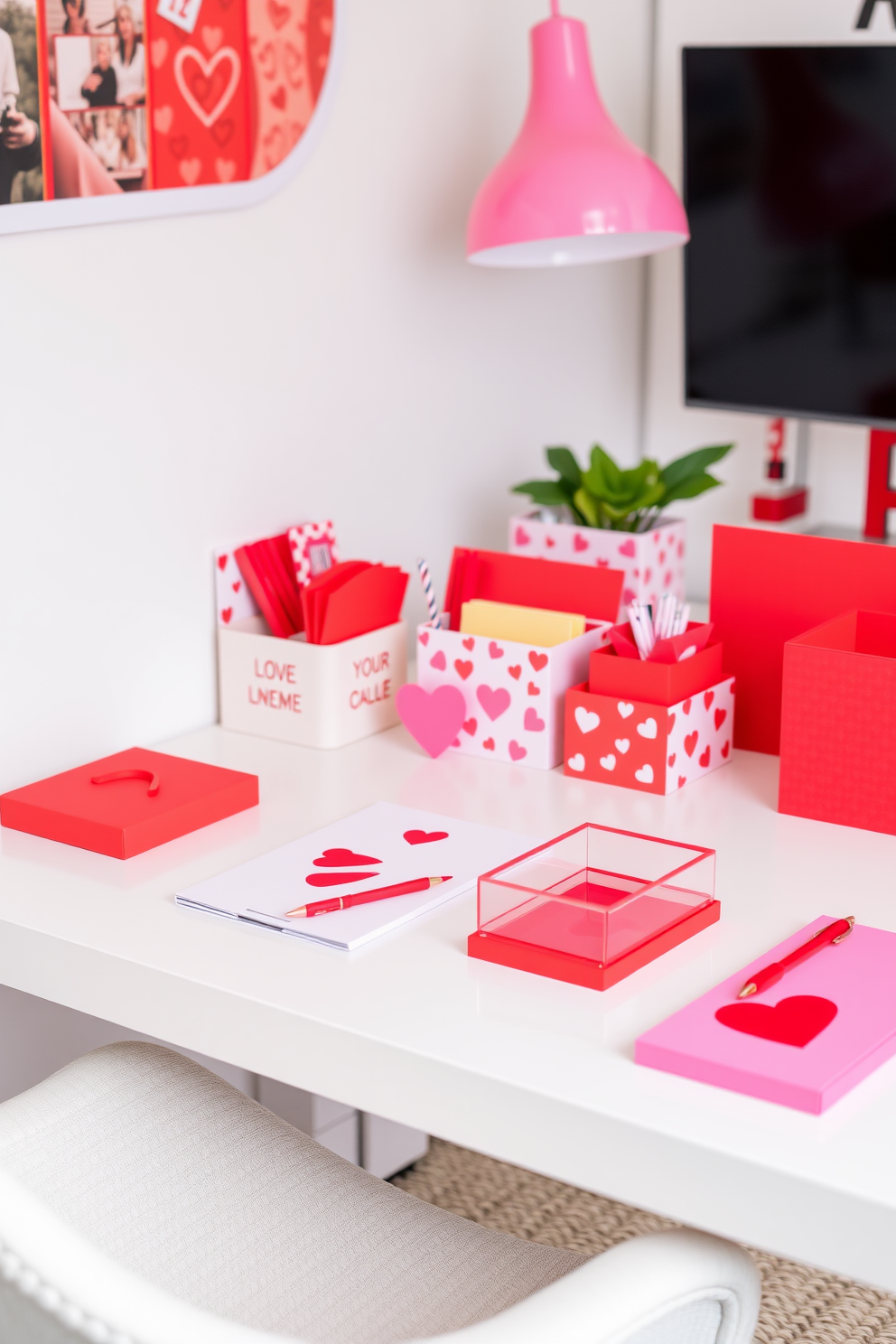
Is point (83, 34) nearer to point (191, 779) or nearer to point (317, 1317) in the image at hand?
point (191, 779)

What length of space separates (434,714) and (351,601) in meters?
0.14

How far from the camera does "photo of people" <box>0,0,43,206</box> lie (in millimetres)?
1212

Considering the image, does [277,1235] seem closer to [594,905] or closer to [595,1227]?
[594,905]

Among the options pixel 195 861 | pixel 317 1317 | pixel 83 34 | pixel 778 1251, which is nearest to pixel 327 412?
pixel 83 34

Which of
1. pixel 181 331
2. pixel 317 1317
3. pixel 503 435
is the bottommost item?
pixel 317 1317

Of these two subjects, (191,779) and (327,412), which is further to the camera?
(327,412)

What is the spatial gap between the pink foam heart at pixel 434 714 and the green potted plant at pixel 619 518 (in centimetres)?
36

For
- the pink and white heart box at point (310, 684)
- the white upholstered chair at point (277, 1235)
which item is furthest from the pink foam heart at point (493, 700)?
the white upholstered chair at point (277, 1235)

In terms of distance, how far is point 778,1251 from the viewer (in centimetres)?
79

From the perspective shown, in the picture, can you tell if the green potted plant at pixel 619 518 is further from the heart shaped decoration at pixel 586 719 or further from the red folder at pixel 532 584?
the heart shaped decoration at pixel 586 719

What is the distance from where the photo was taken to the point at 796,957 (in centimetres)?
98

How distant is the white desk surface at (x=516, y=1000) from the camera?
80 cm

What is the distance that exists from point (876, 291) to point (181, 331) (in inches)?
32.5

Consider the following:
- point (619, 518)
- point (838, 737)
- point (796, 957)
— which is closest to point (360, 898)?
point (796, 957)
